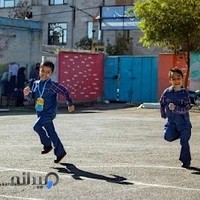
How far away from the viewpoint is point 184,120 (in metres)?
9.34

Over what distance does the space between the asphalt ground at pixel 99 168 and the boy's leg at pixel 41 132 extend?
30cm

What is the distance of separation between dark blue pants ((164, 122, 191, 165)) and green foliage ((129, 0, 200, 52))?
14446 millimetres

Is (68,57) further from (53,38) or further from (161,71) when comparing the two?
(53,38)

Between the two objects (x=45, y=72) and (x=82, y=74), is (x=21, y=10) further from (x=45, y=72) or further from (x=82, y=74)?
(x=45, y=72)

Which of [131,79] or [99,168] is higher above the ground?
[131,79]

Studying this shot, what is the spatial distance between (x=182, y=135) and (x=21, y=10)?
41.0 meters

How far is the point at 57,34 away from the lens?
49625 mm

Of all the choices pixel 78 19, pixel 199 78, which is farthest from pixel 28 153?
pixel 78 19

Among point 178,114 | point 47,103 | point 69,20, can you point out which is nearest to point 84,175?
point 47,103

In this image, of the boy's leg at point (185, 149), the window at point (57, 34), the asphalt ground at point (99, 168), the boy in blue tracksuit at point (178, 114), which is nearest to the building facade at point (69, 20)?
the window at point (57, 34)

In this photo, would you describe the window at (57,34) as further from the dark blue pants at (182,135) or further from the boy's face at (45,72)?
the dark blue pants at (182,135)

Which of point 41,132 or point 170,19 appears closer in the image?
point 41,132

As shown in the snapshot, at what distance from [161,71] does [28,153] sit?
18133 mm

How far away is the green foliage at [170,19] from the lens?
76.7 feet
